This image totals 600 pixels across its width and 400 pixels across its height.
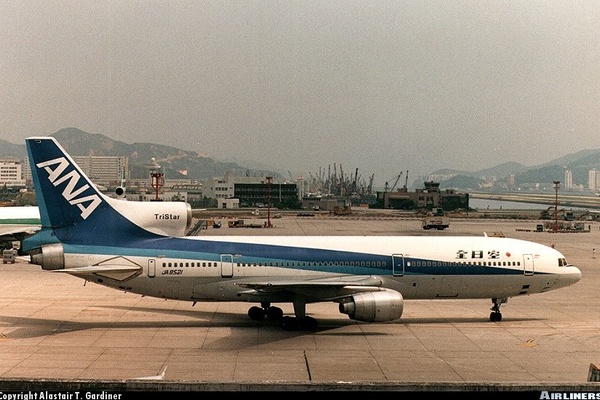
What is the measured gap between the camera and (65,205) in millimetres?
30344

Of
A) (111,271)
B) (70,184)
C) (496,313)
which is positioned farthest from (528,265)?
(70,184)

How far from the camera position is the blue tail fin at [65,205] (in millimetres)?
30031

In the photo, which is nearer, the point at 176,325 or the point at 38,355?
the point at 38,355

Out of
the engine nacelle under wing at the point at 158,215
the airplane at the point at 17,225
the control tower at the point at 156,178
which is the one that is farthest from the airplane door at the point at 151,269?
the control tower at the point at 156,178

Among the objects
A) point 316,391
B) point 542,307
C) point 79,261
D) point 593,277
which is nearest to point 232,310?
point 79,261

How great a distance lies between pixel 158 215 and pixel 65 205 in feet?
14.1

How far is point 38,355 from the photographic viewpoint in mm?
25047

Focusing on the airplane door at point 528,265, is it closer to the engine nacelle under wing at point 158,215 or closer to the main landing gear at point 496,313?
the main landing gear at point 496,313

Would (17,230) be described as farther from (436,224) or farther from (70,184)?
(436,224)

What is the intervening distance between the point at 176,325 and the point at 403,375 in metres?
12.9

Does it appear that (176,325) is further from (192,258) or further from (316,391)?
(316,391)

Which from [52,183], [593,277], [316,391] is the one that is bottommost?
[593,277]

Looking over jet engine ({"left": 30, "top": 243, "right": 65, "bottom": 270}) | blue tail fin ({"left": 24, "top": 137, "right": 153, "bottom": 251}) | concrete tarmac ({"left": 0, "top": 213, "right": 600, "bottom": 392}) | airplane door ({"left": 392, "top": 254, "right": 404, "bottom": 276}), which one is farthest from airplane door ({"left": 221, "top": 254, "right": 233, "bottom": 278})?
airplane door ({"left": 392, "top": 254, "right": 404, "bottom": 276})

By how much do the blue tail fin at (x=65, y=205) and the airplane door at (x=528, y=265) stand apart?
19582 mm
